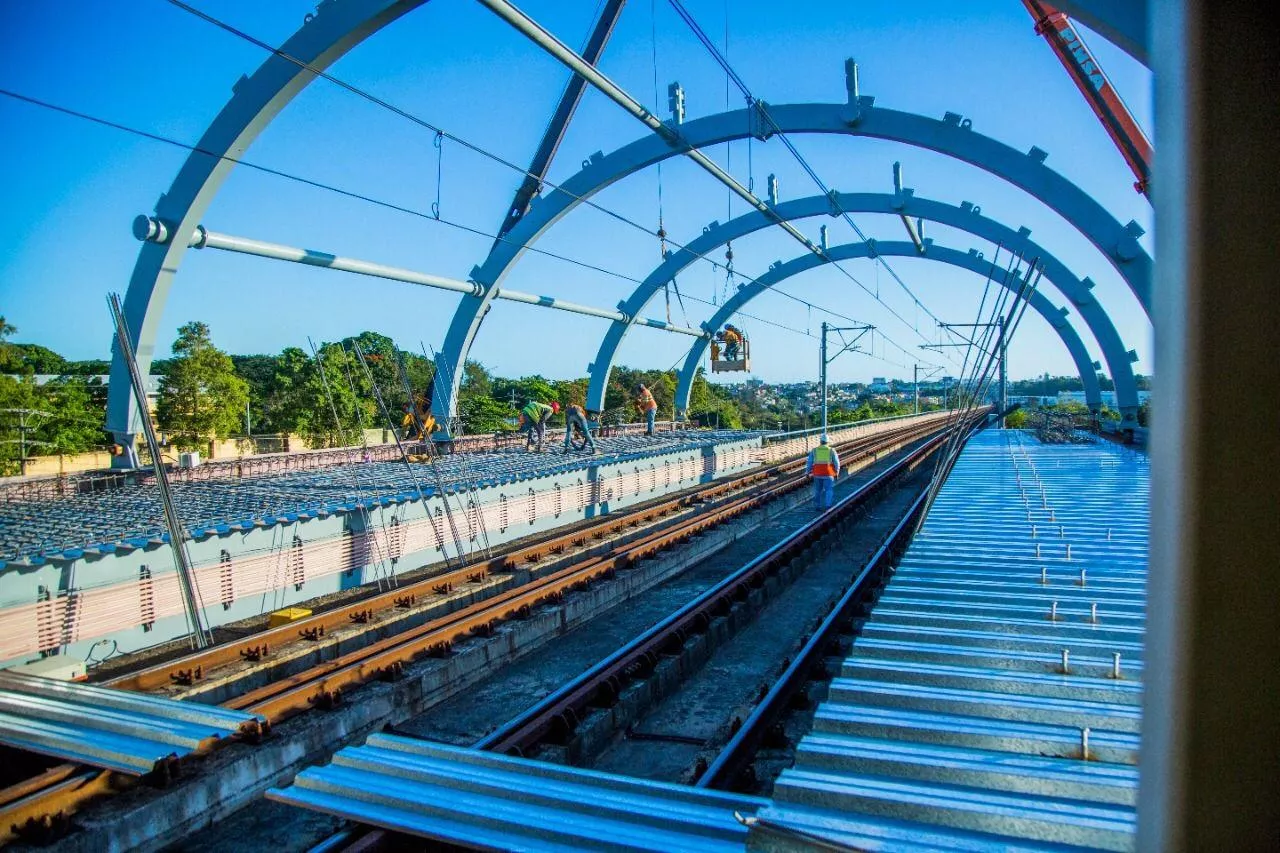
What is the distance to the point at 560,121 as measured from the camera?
20688 mm

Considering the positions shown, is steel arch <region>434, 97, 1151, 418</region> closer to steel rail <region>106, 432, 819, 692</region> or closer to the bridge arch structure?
the bridge arch structure

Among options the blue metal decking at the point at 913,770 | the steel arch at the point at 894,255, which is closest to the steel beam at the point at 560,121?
the steel arch at the point at 894,255

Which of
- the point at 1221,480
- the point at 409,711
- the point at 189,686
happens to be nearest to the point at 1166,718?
the point at 1221,480

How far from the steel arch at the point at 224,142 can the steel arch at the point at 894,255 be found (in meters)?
18.2

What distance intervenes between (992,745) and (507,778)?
1872mm

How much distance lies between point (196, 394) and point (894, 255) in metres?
25.9

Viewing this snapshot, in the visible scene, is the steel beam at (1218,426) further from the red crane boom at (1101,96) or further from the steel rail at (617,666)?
the red crane boom at (1101,96)

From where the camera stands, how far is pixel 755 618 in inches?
340

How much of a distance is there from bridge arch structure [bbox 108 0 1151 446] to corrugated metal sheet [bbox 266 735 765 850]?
4.11 m

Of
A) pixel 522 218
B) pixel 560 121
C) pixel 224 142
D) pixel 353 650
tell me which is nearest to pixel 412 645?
pixel 353 650

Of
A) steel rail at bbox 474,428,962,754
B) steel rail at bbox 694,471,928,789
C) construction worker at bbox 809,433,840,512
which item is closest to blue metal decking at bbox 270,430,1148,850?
steel rail at bbox 694,471,928,789

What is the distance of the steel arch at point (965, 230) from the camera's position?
2080 centimetres

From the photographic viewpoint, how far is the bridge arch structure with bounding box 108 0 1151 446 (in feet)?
35.7

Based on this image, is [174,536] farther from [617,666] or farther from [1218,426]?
[1218,426]
